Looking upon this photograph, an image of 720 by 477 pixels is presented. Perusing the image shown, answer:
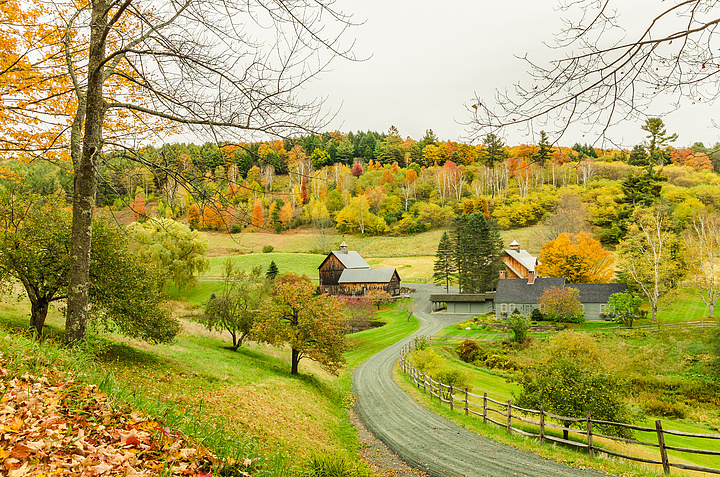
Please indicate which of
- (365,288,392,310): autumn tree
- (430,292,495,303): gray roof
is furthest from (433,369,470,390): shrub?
(365,288,392,310): autumn tree

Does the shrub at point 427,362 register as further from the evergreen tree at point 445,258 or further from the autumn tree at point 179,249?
the evergreen tree at point 445,258

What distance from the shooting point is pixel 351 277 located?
57.6 m

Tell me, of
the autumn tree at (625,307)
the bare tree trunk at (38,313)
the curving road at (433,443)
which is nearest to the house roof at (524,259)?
the autumn tree at (625,307)

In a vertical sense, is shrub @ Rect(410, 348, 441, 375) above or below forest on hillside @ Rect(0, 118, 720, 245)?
below

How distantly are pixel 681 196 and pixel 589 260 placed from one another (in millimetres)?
27769

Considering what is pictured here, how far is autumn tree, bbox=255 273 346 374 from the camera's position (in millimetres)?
19734

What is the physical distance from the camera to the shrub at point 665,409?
20.3 metres

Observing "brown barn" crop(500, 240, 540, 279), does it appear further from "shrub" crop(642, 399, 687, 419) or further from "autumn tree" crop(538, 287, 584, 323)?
"shrub" crop(642, 399, 687, 419)

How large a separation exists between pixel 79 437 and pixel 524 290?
152 ft

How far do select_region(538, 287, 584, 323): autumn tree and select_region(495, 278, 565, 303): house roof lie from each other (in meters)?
2.74

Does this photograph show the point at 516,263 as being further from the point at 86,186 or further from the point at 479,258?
the point at 86,186

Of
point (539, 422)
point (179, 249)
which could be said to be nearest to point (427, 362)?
point (539, 422)

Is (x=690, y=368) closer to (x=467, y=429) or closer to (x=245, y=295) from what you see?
(x=467, y=429)

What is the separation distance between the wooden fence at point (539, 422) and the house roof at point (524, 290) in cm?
2309
